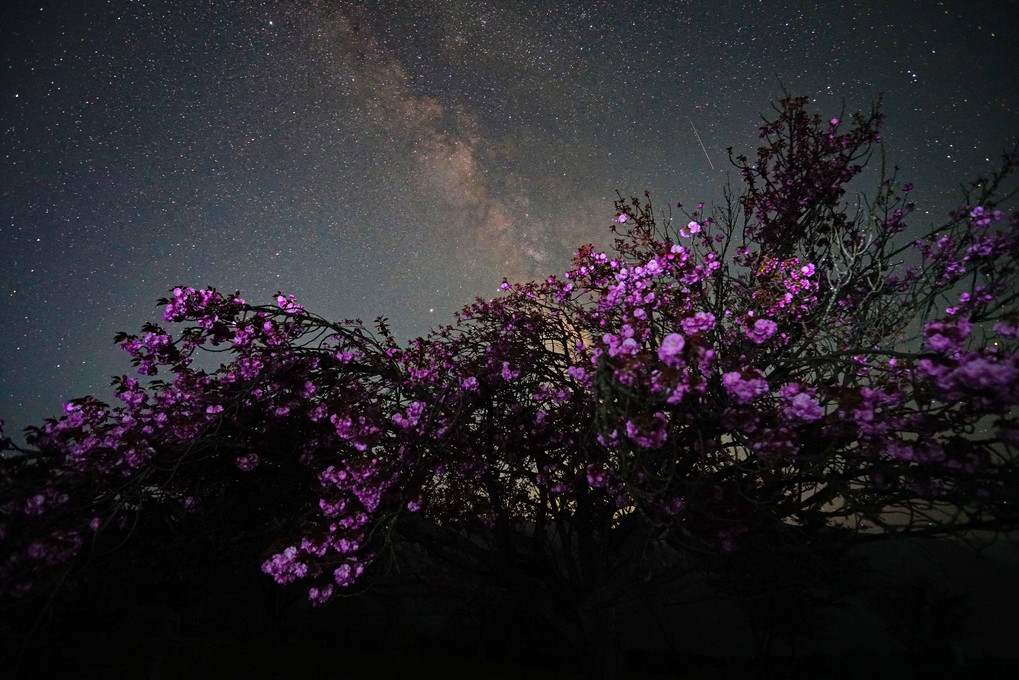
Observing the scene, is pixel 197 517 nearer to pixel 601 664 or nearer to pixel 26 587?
pixel 26 587

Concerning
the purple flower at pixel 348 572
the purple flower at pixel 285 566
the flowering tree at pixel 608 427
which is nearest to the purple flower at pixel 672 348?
the flowering tree at pixel 608 427

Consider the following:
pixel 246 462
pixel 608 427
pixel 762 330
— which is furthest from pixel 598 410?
pixel 246 462

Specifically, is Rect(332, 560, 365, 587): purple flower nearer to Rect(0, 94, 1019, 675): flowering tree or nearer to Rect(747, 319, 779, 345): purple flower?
Rect(0, 94, 1019, 675): flowering tree

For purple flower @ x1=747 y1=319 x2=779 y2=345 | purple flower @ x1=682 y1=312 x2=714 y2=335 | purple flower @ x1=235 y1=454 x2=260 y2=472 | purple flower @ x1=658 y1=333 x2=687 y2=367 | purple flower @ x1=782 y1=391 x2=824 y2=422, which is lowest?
purple flower @ x1=782 y1=391 x2=824 y2=422

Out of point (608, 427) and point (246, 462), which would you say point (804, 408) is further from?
point (246, 462)

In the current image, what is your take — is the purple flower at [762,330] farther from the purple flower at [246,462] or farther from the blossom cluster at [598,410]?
the purple flower at [246,462]

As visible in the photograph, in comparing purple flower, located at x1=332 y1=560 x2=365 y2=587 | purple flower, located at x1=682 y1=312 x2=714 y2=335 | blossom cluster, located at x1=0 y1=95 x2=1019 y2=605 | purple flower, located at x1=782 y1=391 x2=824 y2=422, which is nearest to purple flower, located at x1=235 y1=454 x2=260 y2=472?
blossom cluster, located at x1=0 y1=95 x2=1019 y2=605

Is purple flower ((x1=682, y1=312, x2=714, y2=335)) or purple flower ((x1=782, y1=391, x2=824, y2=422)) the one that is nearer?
purple flower ((x1=782, y1=391, x2=824, y2=422))

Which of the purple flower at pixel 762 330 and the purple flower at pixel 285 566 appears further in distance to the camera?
the purple flower at pixel 762 330

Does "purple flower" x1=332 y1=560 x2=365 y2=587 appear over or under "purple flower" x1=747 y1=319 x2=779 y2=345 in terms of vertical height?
under

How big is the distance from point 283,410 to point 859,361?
23.5ft

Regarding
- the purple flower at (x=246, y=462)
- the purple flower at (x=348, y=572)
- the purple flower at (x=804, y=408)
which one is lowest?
the purple flower at (x=348, y=572)

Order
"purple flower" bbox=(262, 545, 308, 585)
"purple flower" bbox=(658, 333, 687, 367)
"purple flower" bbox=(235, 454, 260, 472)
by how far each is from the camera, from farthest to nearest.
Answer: "purple flower" bbox=(235, 454, 260, 472), "purple flower" bbox=(262, 545, 308, 585), "purple flower" bbox=(658, 333, 687, 367)

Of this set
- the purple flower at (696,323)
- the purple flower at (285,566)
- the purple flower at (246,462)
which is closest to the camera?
the purple flower at (285,566)
